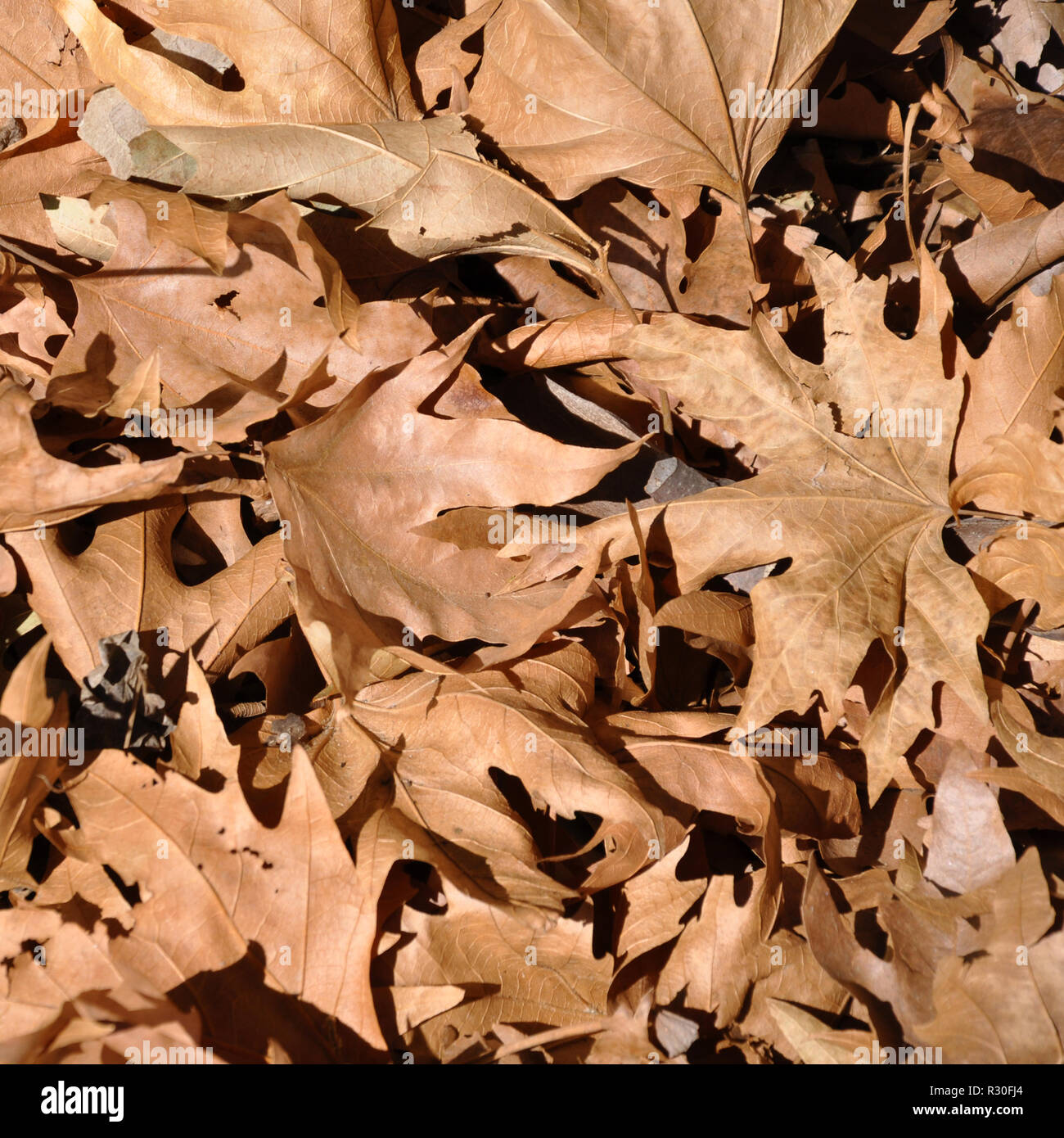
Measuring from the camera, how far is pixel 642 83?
1.50 meters

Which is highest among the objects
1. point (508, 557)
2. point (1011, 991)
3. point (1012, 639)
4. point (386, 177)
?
point (386, 177)

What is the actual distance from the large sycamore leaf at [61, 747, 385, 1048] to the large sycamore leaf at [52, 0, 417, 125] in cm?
109

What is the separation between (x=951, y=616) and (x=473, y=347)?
3.04 feet

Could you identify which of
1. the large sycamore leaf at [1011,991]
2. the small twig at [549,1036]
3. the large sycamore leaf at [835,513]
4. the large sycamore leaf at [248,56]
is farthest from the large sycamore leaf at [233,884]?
the large sycamore leaf at [248,56]

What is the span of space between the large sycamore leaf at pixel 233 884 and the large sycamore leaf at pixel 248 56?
1093mm

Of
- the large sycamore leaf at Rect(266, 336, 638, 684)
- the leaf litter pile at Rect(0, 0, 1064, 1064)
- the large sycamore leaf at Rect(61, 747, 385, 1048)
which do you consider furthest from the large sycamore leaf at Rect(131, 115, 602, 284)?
the large sycamore leaf at Rect(61, 747, 385, 1048)

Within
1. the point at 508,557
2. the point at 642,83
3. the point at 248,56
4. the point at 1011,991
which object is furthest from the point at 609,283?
the point at 1011,991

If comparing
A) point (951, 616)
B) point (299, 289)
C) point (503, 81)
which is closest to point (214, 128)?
point (299, 289)

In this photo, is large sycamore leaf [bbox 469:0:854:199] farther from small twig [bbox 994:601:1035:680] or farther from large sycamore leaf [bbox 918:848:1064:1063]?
large sycamore leaf [bbox 918:848:1064:1063]

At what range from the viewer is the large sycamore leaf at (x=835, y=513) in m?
1.39

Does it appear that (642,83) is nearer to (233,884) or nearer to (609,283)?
(609,283)

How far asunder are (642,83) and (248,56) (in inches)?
26.6

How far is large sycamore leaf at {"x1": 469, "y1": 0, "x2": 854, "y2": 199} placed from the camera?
1.46 meters
